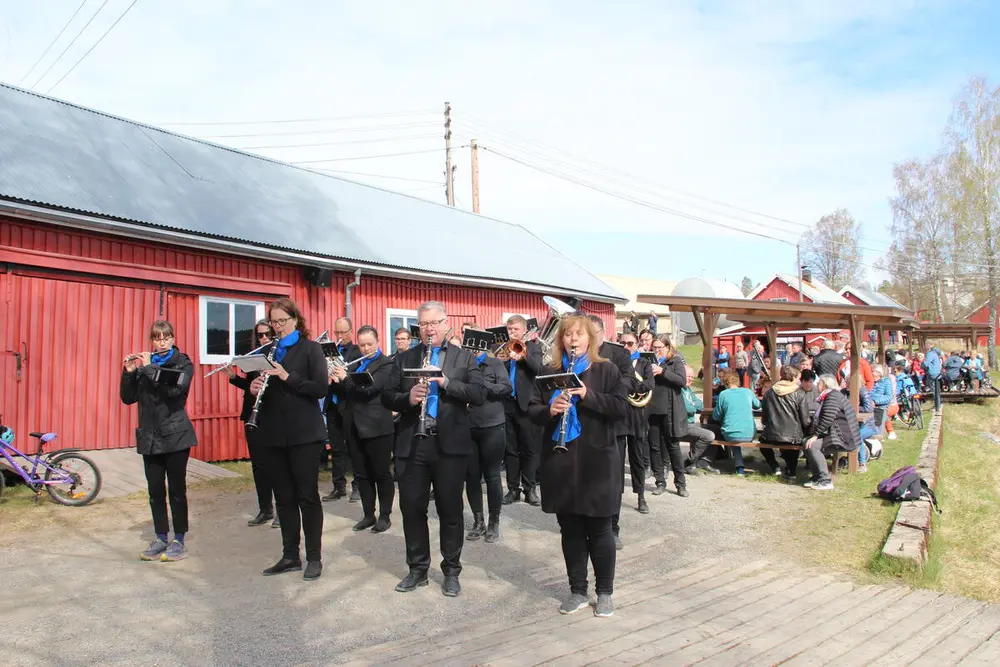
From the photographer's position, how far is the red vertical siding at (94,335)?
8906mm

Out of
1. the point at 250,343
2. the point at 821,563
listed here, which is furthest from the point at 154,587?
the point at 250,343

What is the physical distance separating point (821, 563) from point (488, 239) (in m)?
14.2

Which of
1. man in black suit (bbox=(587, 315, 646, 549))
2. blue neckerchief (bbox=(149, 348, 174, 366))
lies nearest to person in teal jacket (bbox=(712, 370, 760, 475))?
man in black suit (bbox=(587, 315, 646, 549))

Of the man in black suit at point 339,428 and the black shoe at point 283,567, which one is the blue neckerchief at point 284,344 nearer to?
the black shoe at point 283,567

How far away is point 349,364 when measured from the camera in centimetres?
719

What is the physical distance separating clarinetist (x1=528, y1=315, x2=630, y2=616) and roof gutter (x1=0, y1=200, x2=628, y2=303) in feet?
23.2

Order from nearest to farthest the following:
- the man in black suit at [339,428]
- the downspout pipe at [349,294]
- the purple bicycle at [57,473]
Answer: the purple bicycle at [57,473], the man in black suit at [339,428], the downspout pipe at [349,294]

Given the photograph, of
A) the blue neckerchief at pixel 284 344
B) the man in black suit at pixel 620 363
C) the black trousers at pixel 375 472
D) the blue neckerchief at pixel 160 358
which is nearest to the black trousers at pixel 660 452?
the black trousers at pixel 375 472

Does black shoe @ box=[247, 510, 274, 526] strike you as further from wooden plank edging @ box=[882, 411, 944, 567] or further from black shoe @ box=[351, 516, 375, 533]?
wooden plank edging @ box=[882, 411, 944, 567]

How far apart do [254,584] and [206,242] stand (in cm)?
652

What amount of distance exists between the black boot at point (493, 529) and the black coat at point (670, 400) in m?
2.79

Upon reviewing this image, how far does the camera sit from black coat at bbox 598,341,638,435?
189 inches

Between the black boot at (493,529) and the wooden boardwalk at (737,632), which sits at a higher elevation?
the black boot at (493,529)

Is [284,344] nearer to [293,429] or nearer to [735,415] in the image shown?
[293,429]
